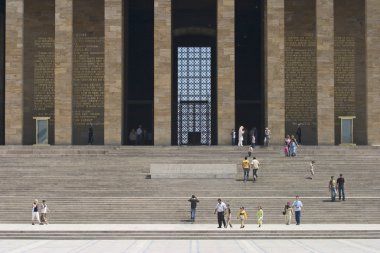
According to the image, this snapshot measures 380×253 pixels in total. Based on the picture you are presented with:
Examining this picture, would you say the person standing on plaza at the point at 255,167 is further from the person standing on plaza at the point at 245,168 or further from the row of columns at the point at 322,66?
the row of columns at the point at 322,66

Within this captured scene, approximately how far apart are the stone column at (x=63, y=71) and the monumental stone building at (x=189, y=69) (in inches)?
2.3

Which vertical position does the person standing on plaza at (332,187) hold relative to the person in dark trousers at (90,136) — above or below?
below

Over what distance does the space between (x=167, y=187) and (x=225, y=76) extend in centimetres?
1212

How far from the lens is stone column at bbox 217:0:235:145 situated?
4284 centimetres

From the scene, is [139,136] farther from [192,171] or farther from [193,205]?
[193,205]

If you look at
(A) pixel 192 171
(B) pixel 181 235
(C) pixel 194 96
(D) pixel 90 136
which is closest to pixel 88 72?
(D) pixel 90 136

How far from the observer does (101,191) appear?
32125mm

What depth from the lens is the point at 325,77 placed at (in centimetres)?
4328

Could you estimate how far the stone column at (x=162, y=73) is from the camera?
42938mm

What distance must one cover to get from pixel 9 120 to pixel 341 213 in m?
22.1

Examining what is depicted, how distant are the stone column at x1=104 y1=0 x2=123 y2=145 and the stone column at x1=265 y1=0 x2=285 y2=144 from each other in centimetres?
843

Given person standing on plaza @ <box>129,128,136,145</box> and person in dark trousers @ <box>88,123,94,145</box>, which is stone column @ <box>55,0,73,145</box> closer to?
person in dark trousers @ <box>88,123,94,145</box>
